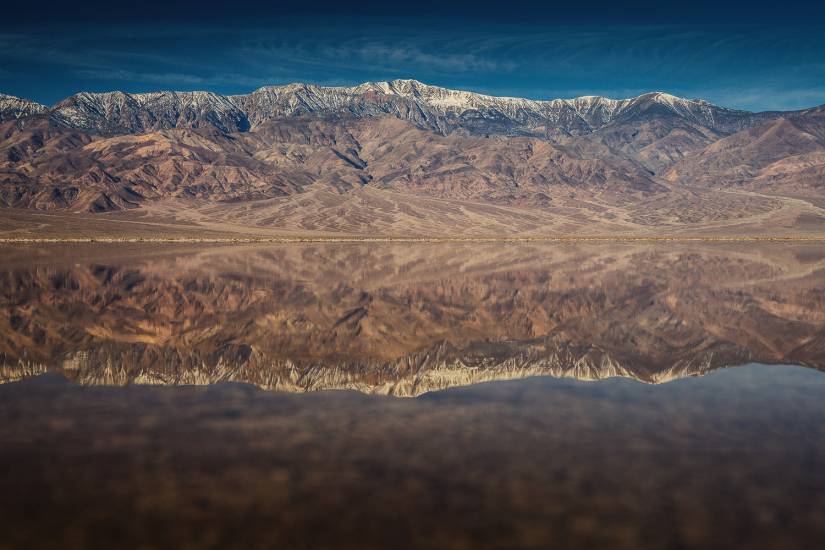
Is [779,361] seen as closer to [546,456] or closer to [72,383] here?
[546,456]

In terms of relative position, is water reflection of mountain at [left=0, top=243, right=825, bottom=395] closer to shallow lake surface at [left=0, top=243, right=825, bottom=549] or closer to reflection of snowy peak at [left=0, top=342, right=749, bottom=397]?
reflection of snowy peak at [left=0, top=342, right=749, bottom=397]

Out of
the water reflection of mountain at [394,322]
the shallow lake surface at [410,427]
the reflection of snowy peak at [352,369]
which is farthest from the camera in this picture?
the water reflection of mountain at [394,322]

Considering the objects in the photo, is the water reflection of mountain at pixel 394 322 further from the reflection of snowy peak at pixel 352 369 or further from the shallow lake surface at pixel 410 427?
the shallow lake surface at pixel 410 427

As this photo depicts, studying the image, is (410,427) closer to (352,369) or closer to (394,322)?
(352,369)

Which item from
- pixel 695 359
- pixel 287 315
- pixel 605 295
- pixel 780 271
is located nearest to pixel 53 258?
pixel 287 315

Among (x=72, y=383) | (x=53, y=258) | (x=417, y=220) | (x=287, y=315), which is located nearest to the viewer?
(x=72, y=383)

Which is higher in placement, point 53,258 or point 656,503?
point 656,503

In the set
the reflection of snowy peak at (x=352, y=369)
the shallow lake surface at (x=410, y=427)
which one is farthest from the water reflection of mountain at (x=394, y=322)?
the shallow lake surface at (x=410, y=427)
